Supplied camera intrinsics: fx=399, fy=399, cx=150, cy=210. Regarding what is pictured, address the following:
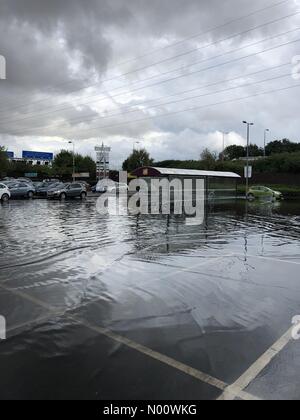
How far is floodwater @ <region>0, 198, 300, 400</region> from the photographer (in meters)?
3.75

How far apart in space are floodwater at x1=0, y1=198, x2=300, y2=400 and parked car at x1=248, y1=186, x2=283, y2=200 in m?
32.8

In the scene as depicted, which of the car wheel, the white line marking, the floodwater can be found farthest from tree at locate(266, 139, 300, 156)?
the white line marking

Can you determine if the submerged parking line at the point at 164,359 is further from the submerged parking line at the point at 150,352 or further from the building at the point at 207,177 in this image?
the building at the point at 207,177

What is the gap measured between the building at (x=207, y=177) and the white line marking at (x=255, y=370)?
26.5 m

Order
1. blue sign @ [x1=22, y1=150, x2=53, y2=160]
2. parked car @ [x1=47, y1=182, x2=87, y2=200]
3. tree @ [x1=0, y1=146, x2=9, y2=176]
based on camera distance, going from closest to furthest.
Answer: parked car @ [x1=47, y1=182, x2=87, y2=200]
tree @ [x1=0, y1=146, x2=9, y2=176]
blue sign @ [x1=22, y1=150, x2=53, y2=160]

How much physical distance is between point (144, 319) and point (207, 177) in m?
30.3

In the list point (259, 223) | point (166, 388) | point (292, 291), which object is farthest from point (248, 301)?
point (259, 223)

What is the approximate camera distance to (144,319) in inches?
213

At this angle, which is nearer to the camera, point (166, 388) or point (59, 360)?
point (166, 388)

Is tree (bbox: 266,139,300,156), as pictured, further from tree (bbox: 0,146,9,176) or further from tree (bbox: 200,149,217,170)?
tree (bbox: 0,146,9,176)

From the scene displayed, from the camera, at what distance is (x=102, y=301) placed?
6156 mm
